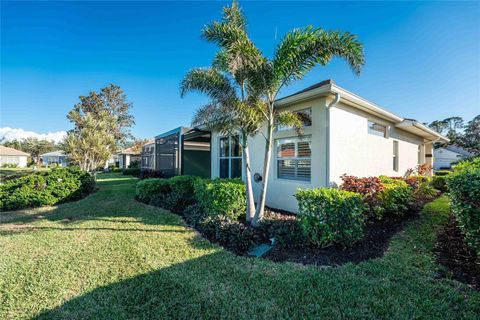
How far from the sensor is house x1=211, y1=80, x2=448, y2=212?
6.34m

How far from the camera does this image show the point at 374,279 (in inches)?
131

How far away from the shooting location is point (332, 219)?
169 inches

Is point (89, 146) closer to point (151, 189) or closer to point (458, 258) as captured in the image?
point (151, 189)

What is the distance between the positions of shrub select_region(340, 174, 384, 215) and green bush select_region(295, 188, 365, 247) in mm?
1295

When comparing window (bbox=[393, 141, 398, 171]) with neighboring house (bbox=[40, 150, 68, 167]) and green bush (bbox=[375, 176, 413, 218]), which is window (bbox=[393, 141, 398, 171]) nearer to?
green bush (bbox=[375, 176, 413, 218])

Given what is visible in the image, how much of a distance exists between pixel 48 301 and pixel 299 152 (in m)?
6.76

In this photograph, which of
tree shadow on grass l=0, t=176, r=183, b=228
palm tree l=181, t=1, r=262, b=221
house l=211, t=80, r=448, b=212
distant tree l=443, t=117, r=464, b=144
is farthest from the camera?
distant tree l=443, t=117, r=464, b=144

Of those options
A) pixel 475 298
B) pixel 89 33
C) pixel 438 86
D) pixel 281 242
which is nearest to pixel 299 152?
pixel 281 242

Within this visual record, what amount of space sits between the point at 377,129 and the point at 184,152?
10.7 meters

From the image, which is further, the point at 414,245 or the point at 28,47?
the point at 28,47

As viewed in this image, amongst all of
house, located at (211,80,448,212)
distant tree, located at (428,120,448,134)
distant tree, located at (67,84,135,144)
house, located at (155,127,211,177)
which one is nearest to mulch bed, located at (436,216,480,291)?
house, located at (211,80,448,212)

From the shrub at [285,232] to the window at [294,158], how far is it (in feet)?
7.53

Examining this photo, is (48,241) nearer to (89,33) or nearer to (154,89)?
Result: (89,33)

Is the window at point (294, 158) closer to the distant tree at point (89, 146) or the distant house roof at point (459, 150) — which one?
the distant tree at point (89, 146)
